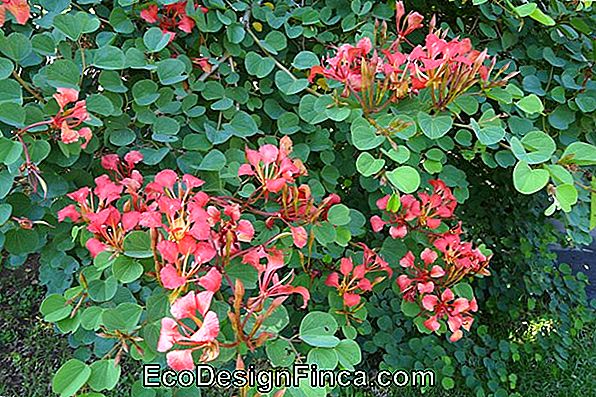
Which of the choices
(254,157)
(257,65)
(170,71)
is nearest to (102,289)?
(254,157)

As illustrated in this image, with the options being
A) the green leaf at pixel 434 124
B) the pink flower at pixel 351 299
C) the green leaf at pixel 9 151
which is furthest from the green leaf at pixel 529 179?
the green leaf at pixel 9 151

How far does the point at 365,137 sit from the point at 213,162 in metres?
0.26

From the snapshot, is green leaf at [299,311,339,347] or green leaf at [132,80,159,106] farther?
green leaf at [132,80,159,106]

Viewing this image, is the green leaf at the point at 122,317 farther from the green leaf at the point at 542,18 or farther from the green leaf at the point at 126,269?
the green leaf at the point at 542,18

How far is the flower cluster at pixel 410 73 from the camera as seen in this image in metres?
0.84

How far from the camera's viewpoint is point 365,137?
0.83m

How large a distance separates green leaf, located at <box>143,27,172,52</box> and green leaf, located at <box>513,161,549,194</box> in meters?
0.60

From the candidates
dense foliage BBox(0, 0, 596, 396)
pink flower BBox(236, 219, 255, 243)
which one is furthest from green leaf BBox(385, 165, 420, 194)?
pink flower BBox(236, 219, 255, 243)

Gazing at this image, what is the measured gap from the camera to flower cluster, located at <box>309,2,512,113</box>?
2.77ft

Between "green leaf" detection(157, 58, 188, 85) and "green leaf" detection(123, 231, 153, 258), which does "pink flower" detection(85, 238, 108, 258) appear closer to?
"green leaf" detection(123, 231, 153, 258)

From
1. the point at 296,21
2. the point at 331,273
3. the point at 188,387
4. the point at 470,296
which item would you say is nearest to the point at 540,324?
the point at 470,296

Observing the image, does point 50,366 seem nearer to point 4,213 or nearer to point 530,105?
point 4,213

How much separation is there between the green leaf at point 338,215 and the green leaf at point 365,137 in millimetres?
112

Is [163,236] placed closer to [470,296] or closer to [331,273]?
[331,273]
